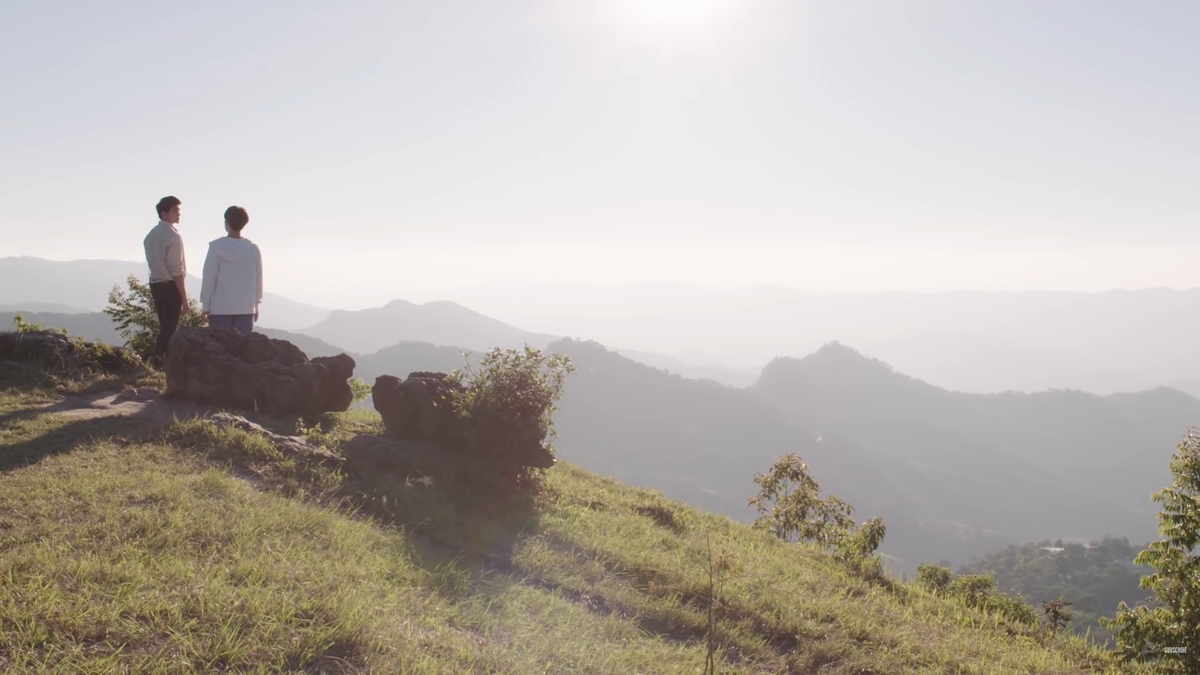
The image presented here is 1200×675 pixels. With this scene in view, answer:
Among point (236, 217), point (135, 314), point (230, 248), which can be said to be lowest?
point (135, 314)

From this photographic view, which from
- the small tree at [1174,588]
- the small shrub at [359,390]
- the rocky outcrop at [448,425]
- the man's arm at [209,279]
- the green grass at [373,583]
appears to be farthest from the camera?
the small shrub at [359,390]

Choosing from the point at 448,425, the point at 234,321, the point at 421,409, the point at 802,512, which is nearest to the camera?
the point at 448,425

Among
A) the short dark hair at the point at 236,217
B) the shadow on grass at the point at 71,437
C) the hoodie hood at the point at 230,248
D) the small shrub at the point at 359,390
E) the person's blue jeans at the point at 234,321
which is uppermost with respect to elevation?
the short dark hair at the point at 236,217

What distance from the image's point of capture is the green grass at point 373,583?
4.32m

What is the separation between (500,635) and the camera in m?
5.36

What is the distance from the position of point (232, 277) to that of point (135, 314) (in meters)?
4.48

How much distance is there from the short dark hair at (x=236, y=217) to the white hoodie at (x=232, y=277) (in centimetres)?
20

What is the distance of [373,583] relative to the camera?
5555 millimetres

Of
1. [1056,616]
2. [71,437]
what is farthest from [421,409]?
[1056,616]

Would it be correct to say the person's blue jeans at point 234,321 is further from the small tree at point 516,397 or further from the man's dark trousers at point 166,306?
the small tree at point 516,397

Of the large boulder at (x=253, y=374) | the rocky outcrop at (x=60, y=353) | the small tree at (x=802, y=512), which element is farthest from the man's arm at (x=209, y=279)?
the small tree at (x=802, y=512)

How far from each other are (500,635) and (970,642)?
5.01 m

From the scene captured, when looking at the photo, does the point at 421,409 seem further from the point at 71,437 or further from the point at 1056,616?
the point at 1056,616

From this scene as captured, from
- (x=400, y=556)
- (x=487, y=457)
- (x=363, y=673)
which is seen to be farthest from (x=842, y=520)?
(x=363, y=673)
